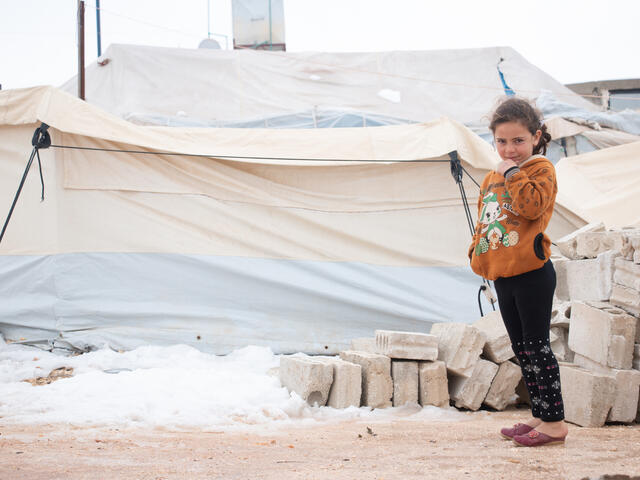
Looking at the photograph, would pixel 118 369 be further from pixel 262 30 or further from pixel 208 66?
pixel 262 30

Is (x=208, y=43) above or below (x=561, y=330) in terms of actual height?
above

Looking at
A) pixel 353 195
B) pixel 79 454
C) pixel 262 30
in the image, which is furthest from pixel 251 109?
pixel 79 454

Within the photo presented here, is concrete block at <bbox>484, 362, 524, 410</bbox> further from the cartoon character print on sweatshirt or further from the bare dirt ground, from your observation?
the cartoon character print on sweatshirt

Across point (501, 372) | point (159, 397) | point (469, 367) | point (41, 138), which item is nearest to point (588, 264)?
point (501, 372)

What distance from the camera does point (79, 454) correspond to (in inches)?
87.3

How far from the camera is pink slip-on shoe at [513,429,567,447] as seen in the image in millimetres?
2211

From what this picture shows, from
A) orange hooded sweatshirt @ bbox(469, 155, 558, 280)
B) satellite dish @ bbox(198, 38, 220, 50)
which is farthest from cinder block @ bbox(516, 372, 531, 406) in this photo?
satellite dish @ bbox(198, 38, 220, 50)

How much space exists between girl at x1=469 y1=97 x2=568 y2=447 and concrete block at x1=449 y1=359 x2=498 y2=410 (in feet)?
4.16

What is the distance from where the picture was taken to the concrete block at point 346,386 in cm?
343

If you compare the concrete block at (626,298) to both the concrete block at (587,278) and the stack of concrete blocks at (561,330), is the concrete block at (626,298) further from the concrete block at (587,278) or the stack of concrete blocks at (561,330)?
the stack of concrete blocks at (561,330)

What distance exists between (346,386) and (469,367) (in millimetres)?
747

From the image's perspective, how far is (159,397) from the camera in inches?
127

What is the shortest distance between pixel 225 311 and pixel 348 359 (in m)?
1.36

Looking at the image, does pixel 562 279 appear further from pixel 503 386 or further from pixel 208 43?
pixel 208 43
